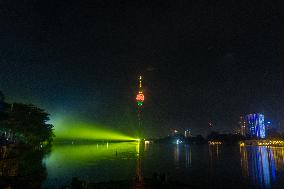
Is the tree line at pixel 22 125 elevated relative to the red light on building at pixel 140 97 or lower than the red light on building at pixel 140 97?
lower

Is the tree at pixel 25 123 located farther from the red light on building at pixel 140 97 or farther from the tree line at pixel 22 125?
the red light on building at pixel 140 97

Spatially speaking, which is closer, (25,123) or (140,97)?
(25,123)

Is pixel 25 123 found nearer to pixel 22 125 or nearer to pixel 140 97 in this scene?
pixel 22 125

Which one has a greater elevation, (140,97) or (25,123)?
(140,97)

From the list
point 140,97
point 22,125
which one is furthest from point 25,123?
point 140,97

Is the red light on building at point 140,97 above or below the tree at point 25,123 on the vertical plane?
above

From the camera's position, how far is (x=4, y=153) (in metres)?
55.0

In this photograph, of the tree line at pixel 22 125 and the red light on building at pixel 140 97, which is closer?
the tree line at pixel 22 125

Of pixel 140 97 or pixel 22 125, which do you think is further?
pixel 140 97

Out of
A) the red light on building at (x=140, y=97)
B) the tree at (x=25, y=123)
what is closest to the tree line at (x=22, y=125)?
the tree at (x=25, y=123)

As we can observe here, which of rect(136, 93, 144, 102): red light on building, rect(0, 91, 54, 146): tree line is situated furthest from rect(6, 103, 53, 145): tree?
rect(136, 93, 144, 102): red light on building

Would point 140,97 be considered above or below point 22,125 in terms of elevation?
above

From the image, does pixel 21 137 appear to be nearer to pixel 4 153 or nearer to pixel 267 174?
pixel 4 153

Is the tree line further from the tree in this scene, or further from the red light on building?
the red light on building
